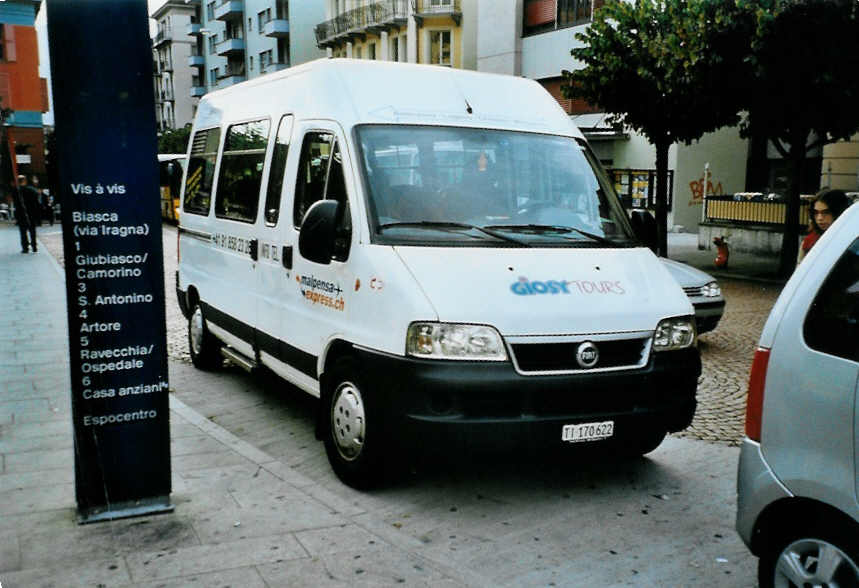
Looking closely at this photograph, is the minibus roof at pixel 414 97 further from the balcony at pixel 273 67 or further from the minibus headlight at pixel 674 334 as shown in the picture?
the balcony at pixel 273 67

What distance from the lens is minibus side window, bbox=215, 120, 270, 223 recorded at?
668 cm

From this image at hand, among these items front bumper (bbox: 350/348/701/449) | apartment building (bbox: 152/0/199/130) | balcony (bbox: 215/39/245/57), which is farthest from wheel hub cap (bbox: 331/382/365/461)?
apartment building (bbox: 152/0/199/130)

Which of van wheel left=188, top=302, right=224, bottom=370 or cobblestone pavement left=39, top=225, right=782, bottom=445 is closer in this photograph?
cobblestone pavement left=39, top=225, right=782, bottom=445

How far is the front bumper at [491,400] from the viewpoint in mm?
4406

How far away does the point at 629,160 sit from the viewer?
97.7 feet

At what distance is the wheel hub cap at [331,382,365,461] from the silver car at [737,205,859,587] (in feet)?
7.44

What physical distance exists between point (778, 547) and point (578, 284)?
1.90 m

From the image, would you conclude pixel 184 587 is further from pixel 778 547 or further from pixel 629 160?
pixel 629 160

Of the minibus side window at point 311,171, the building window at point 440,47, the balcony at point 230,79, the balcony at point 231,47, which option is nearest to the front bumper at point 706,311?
the minibus side window at point 311,171

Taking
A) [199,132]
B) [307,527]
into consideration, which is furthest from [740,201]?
[307,527]

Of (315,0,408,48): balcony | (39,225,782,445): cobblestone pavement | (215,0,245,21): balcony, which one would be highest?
(215,0,245,21): balcony

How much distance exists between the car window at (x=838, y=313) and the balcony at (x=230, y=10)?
74.0 m

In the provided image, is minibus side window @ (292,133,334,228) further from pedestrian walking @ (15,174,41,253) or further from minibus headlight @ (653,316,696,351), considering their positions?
pedestrian walking @ (15,174,41,253)

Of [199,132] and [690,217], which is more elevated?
[199,132]
